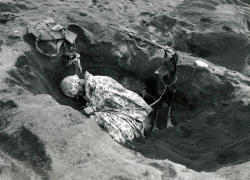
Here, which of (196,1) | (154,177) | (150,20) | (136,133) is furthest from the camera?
(196,1)

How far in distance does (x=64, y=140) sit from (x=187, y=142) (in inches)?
101

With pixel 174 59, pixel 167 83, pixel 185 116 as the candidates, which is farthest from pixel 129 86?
pixel 185 116

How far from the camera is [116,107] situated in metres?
7.05

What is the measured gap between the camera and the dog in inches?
312

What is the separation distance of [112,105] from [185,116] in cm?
171

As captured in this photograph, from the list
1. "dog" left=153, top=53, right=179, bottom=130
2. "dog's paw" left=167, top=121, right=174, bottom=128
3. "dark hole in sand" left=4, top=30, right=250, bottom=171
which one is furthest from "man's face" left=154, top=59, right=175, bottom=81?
"dog's paw" left=167, top=121, right=174, bottom=128

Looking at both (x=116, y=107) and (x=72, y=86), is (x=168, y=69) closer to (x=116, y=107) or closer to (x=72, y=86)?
(x=116, y=107)

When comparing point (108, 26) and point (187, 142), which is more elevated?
point (108, 26)

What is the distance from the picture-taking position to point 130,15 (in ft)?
34.9

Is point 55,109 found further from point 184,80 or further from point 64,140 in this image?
point 184,80

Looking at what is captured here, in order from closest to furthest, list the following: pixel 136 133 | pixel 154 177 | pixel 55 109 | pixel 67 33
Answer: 1. pixel 154 177
2. pixel 55 109
3. pixel 136 133
4. pixel 67 33

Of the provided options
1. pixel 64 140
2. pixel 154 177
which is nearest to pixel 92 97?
pixel 64 140

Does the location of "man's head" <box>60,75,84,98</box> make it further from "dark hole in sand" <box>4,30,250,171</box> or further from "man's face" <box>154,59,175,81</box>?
"man's face" <box>154,59,175,81</box>

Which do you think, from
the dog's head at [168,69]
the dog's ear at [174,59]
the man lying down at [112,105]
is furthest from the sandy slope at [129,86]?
the dog's ear at [174,59]
